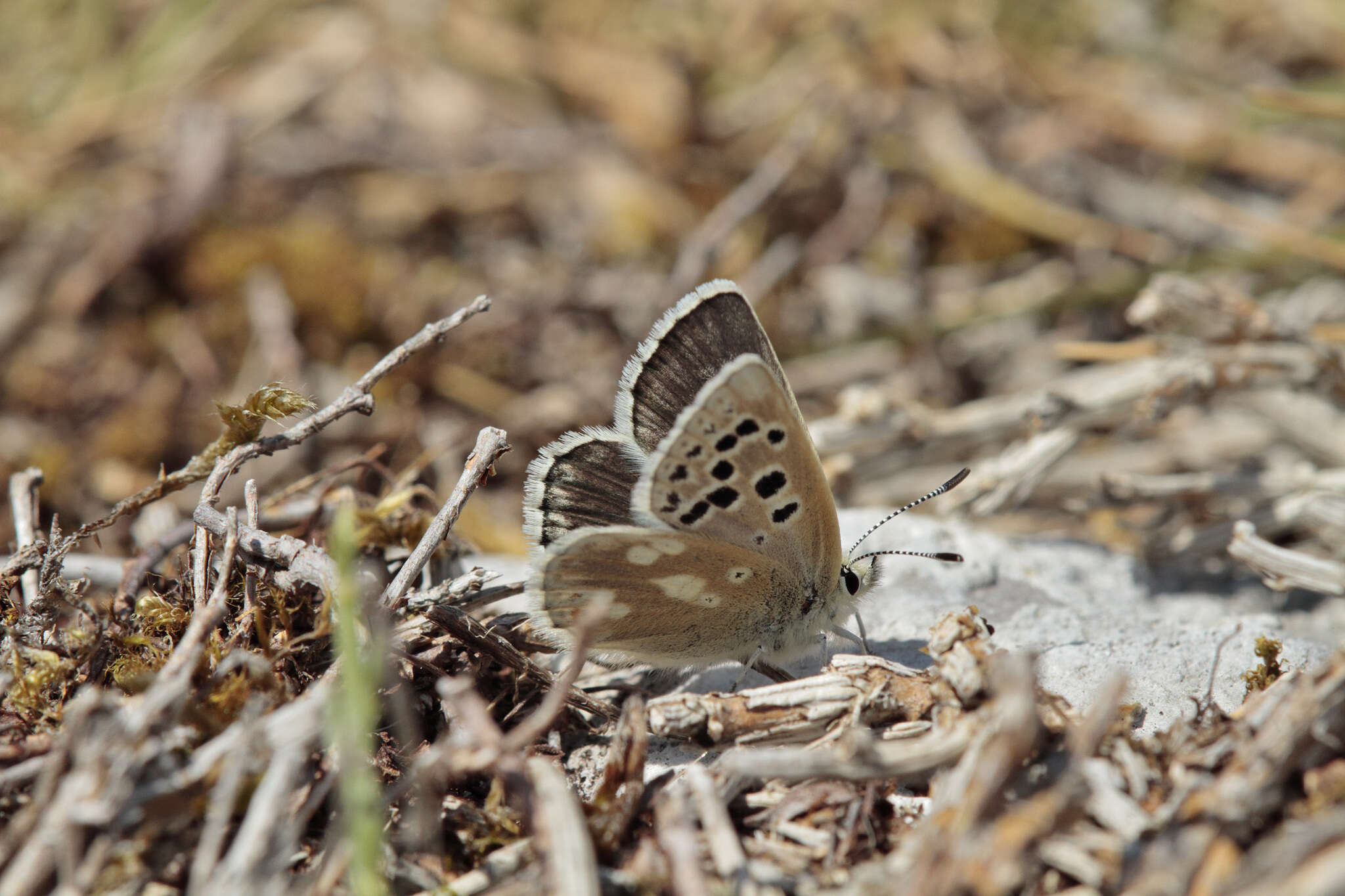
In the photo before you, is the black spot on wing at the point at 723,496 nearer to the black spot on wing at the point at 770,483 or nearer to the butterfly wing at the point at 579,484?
the black spot on wing at the point at 770,483

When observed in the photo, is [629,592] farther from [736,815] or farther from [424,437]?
[424,437]

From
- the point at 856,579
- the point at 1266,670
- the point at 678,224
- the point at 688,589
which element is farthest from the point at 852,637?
the point at 678,224

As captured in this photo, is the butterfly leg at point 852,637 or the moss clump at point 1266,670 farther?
the butterfly leg at point 852,637

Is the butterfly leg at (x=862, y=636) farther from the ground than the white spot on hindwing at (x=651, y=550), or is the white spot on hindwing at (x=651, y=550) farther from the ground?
the white spot on hindwing at (x=651, y=550)

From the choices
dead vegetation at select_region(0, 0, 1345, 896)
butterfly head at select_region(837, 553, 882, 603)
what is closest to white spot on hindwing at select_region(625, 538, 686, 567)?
dead vegetation at select_region(0, 0, 1345, 896)

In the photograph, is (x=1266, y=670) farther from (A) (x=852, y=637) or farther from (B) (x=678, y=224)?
(B) (x=678, y=224)

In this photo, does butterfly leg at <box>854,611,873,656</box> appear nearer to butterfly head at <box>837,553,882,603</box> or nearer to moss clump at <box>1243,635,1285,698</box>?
butterfly head at <box>837,553,882,603</box>

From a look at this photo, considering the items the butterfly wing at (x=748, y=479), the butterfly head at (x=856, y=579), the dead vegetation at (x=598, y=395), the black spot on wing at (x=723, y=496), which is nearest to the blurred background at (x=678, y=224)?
the dead vegetation at (x=598, y=395)
